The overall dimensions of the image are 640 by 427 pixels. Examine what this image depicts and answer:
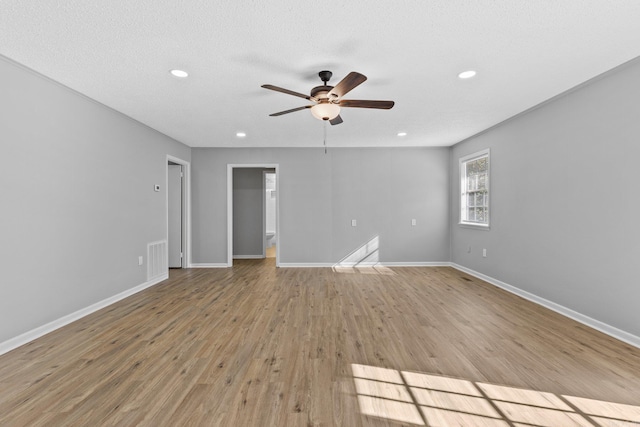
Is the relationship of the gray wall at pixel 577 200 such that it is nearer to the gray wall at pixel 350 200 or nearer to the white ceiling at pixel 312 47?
the white ceiling at pixel 312 47

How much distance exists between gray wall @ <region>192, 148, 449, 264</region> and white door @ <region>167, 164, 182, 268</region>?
45 centimetres

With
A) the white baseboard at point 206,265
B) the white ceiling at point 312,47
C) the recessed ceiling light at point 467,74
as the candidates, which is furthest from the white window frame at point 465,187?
the white baseboard at point 206,265

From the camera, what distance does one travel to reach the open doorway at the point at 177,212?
5617mm

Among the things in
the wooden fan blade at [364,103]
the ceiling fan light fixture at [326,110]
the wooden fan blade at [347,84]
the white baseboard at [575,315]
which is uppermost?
the wooden fan blade at [347,84]

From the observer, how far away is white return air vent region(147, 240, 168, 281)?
4.38m

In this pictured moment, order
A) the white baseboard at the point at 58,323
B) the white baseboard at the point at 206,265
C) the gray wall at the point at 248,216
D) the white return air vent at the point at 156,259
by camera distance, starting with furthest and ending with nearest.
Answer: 1. the gray wall at the point at 248,216
2. the white baseboard at the point at 206,265
3. the white return air vent at the point at 156,259
4. the white baseboard at the point at 58,323

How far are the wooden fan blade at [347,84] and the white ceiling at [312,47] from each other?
0.25m

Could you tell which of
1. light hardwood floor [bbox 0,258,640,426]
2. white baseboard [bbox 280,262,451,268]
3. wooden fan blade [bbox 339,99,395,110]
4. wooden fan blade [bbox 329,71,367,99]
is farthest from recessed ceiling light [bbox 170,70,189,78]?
white baseboard [bbox 280,262,451,268]

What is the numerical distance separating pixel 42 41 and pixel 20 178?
1.19 metres

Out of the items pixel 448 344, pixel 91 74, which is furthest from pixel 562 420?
pixel 91 74

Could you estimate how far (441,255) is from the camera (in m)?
5.94

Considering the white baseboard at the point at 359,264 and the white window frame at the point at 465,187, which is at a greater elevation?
the white window frame at the point at 465,187

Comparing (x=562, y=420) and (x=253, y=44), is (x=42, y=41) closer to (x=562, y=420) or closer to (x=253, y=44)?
(x=253, y=44)

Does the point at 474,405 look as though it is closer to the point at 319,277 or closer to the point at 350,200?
the point at 319,277
